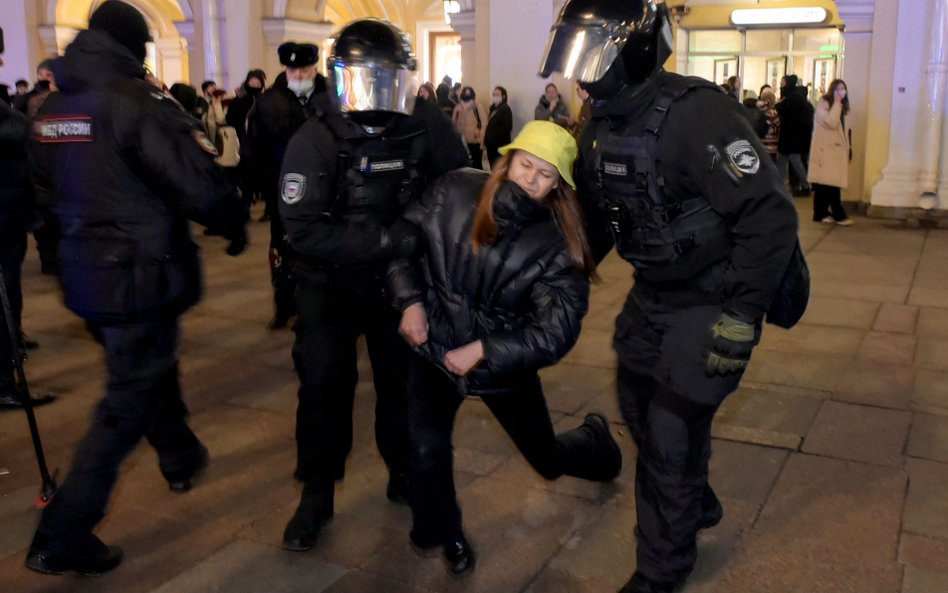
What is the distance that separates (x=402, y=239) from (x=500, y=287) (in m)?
0.36

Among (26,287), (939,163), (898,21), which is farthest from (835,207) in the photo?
(26,287)

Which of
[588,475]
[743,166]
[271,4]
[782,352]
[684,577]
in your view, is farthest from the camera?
[271,4]

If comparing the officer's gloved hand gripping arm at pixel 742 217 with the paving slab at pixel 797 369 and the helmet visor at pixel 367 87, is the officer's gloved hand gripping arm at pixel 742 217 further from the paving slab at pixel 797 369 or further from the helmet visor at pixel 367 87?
the paving slab at pixel 797 369

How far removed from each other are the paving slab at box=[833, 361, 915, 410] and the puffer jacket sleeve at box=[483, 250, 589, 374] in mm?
2690

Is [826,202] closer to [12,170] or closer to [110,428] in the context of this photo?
[12,170]

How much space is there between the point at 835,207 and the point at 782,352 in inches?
250

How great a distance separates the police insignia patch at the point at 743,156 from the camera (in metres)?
2.66

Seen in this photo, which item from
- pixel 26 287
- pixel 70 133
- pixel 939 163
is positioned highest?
pixel 70 133

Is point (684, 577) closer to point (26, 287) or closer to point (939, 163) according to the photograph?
point (26, 287)

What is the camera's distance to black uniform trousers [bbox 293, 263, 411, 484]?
3.34 metres

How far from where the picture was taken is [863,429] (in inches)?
181

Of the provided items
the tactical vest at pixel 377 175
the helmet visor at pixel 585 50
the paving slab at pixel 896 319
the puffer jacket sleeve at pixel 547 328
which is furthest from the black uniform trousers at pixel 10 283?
the paving slab at pixel 896 319

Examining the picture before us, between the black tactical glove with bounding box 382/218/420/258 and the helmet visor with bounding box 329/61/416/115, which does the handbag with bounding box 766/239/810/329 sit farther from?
the helmet visor with bounding box 329/61/416/115

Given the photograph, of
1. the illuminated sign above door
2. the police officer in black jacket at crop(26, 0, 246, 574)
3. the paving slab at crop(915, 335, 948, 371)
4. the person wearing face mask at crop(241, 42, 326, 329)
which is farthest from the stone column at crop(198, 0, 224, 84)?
the police officer in black jacket at crop(26, 0, 246, 574)
